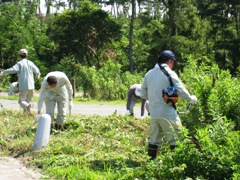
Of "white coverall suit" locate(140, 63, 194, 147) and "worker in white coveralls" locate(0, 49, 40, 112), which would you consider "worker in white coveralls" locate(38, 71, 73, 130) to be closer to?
"worker in white coveralls" locate(0, 49, 40, 112)

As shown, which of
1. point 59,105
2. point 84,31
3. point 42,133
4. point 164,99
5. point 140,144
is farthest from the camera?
point 84,31

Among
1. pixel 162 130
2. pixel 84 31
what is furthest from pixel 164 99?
pixel 84 31

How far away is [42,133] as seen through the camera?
26.1 ft

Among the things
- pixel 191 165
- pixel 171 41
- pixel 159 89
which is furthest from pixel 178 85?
pixel 171 41

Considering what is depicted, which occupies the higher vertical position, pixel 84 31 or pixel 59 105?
pixel 84 31

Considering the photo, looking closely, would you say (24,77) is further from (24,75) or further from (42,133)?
(42,133)

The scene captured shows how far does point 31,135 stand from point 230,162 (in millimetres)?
5070

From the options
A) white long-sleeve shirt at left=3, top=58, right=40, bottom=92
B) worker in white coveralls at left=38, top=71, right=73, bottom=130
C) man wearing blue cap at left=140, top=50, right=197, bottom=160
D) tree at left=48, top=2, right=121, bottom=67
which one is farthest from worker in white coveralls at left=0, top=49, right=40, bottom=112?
tree at left=48, top=2, right=121, bottom=67

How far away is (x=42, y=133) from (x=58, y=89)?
5.71 feet

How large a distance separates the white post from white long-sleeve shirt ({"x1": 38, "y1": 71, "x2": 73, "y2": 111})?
1180 millimetres

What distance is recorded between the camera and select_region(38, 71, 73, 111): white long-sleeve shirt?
922 centimetres

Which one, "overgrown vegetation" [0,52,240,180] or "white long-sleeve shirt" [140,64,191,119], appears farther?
"white long-sleeve shirt" [140,64,191,119]

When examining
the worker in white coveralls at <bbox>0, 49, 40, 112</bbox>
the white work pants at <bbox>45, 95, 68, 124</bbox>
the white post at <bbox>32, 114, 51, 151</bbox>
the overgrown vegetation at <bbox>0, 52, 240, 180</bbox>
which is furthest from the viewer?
the worker in white coveralls at <bbox>0, 49, 40, 112</bbox>

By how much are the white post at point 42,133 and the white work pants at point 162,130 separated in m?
2.27
